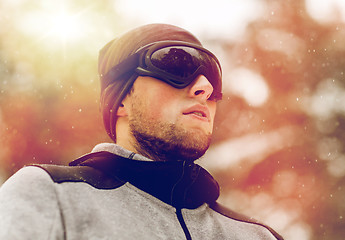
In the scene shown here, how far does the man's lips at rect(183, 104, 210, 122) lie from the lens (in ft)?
7.22

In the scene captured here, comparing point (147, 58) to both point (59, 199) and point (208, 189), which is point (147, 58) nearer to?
point (208, 189)

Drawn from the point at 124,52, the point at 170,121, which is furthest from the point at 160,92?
the point at 124,52

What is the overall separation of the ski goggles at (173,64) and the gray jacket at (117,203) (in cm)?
51

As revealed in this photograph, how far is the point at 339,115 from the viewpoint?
37.2 ft

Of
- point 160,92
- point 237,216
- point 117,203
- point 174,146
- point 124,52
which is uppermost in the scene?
point 124,52

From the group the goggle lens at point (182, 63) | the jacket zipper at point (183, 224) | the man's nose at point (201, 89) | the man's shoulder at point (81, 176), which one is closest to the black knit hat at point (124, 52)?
the goggle lens at point (182, 63)

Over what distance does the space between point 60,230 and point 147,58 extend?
1184 mm

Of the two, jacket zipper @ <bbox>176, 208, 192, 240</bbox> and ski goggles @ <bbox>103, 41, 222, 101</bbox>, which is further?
ski goggles @ <bbox>103, 41, 222, 101</bbox>

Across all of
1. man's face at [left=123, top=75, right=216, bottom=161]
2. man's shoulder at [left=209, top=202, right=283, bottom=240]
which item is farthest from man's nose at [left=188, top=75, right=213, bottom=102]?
man's shoulder at [left=209, top=202, right=283, bottom=240]

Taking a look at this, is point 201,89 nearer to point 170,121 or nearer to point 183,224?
point 170,121

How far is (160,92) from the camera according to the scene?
2.22 m

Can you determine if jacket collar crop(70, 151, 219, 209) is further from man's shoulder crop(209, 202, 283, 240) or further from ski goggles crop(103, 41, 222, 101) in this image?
ski goggles crop(103, 41, 222, 101)

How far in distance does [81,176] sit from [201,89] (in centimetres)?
91

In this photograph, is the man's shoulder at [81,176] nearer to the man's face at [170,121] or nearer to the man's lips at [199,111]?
the man's face at [170,121]
